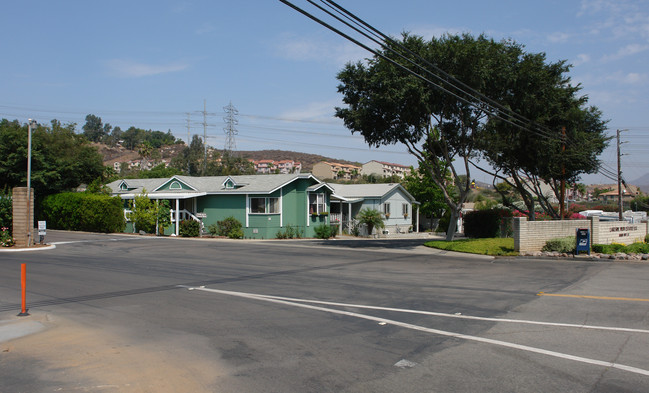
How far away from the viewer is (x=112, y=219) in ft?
121

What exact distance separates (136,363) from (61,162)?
133 feet

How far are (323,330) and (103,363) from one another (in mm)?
3650

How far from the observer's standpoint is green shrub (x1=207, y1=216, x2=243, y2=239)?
118 ft

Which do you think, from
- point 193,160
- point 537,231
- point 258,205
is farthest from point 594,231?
point 193,160

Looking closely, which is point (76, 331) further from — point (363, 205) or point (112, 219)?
point (363, 205)

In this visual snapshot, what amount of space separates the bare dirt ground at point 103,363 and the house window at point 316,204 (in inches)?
1227

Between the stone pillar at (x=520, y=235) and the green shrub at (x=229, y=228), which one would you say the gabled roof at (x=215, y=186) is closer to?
the green shrub at (x=229, y=228)

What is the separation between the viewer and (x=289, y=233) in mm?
37531

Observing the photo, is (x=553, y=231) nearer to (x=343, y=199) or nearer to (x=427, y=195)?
(x=343, y=199)

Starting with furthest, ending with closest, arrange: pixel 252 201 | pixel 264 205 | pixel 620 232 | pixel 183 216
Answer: pixel 183 216 < pixel 252 201 < pixel 264 205 < pixel 620 232

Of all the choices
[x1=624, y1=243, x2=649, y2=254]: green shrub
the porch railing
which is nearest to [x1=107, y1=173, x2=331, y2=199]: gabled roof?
the porch railing

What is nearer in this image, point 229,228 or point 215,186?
point 229,228

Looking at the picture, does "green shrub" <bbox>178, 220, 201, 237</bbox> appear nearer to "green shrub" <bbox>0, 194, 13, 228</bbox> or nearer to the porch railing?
the porch railing

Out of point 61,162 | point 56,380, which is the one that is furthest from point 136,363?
point 61,162
